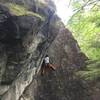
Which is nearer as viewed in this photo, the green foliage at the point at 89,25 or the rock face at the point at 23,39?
the rock face at the point at 23,39

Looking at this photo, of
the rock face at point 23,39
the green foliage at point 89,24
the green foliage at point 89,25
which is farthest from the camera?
the green foliage at point 89,25

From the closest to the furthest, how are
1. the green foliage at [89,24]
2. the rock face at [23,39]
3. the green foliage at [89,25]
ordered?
the rock face at [23,39], the green foliage at [89,24], the green foliage at [89,25]

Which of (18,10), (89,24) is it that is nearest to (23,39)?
(18,10)

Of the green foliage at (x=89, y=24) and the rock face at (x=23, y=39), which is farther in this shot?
the green foliage at (x=89, y=24)

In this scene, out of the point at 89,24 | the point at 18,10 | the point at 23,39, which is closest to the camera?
the point at 18,10

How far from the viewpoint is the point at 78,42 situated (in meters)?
16.3

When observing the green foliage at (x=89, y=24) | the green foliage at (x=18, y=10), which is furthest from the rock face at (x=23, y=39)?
the green foliage at (x=89, y=24)

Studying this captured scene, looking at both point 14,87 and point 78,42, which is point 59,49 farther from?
point 14,87

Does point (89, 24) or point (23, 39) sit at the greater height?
point (89, 24)

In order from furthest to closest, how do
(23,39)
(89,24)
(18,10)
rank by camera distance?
(89,24), (23,39), (18,10)

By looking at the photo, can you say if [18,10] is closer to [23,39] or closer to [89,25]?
[23,39]

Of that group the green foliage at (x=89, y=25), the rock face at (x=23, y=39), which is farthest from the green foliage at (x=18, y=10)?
the green foliage at (x=89, y=25)

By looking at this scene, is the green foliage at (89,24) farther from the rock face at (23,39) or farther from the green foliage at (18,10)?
the green foliage at (18,10)

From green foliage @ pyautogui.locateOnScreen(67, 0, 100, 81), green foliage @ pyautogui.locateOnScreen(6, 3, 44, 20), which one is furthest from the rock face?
green foliage @ pyautogui.locateOnScreen(67, 0, 100, 81)
